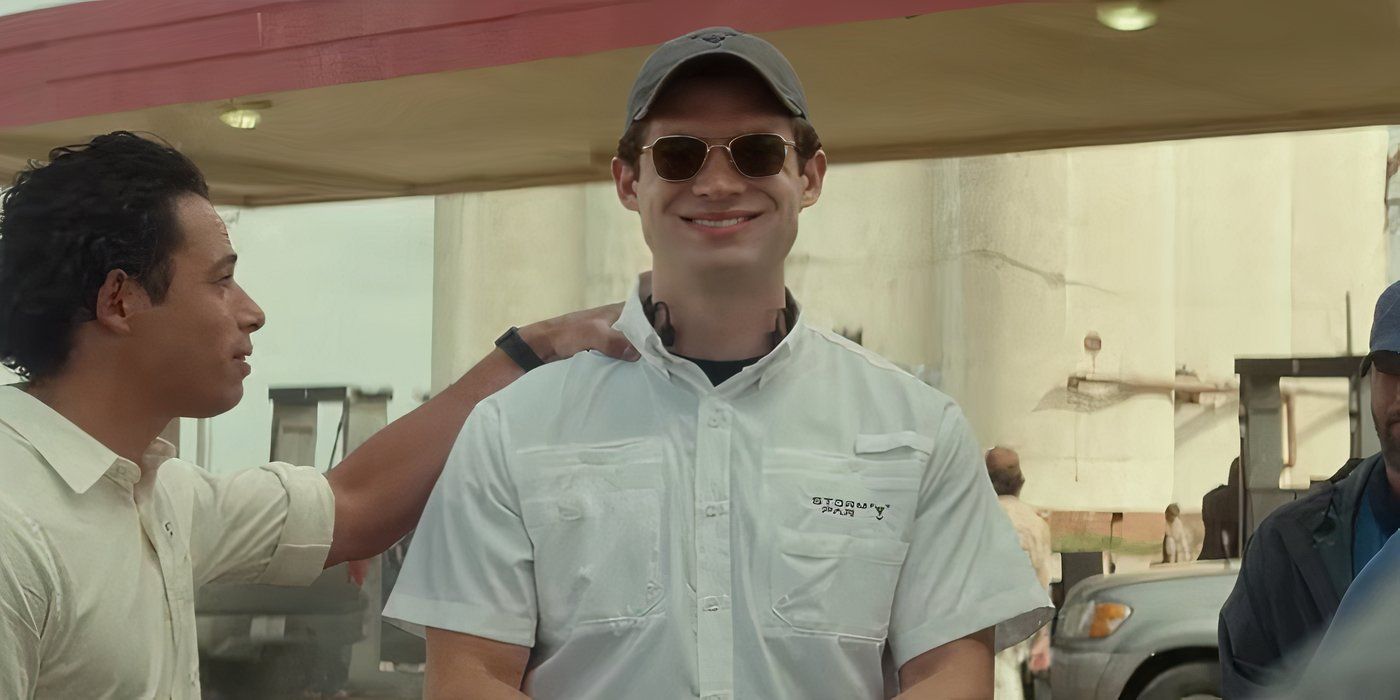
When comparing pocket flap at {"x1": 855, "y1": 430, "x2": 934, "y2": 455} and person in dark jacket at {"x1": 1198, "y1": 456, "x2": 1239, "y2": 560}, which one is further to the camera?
person in dark jacket at {"x1": 1198, "y1": 456, "x2": 1239, "y2": 560}

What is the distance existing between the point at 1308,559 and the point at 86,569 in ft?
6.06

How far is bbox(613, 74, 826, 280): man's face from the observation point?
171 cm

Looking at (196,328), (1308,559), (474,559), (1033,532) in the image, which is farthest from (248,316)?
(1308,559)

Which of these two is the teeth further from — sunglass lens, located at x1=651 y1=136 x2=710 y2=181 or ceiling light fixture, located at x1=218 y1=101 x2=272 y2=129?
ceiling light fixture, located at x1=218 y1=101 x2=272 y2=129

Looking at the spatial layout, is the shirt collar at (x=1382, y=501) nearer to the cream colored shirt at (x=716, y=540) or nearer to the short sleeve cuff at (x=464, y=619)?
the cream colored shirt at (x=716, y=540)

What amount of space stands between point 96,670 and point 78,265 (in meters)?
0.54

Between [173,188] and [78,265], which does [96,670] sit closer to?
[78,265]

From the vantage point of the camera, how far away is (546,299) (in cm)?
344

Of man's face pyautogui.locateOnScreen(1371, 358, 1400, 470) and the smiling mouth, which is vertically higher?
the smiling mouth

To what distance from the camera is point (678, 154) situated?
5.65ft

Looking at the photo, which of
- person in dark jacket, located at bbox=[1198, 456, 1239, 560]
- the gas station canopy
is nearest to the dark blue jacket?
person in dark jacket, located at bbox=[1198, 456, 1239, 560]

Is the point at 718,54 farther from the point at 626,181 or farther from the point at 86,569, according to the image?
the point at 86,569

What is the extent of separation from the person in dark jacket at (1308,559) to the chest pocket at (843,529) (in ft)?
3.21

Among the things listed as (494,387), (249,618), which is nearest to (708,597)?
(494,387)
